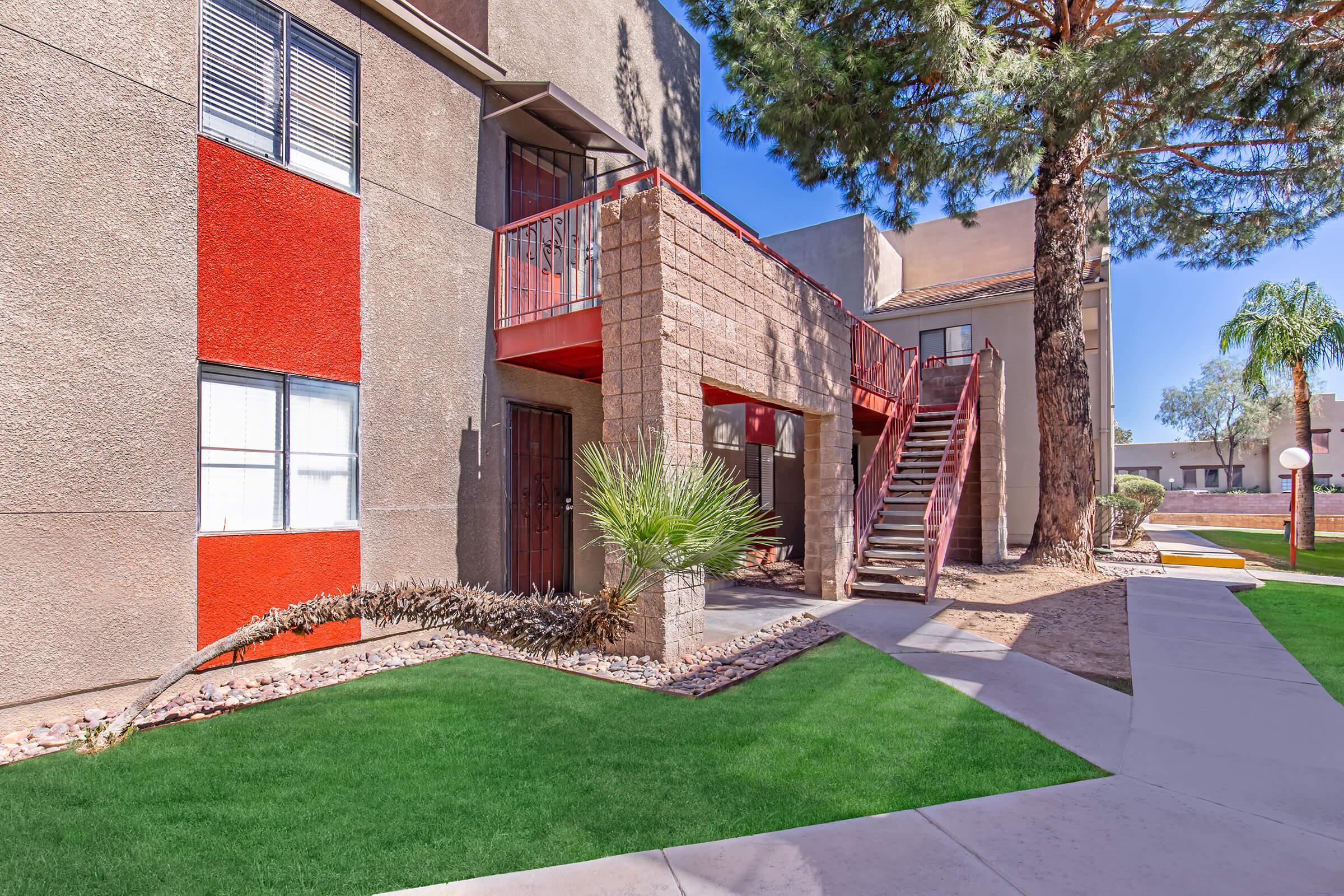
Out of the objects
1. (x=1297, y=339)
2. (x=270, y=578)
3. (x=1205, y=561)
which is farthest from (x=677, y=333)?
(x=1297, y=339)

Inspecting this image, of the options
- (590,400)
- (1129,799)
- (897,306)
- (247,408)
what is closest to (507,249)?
(590,400)

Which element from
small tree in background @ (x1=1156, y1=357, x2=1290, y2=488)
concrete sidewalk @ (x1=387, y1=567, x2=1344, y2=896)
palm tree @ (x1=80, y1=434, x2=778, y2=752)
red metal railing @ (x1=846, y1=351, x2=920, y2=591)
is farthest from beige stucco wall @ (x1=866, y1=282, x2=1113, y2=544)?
small tree in background @ (x1=1156, y1=357, x2=1290, y2=488)

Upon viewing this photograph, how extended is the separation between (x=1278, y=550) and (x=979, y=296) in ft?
31.7

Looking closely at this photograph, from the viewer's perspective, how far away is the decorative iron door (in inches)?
323

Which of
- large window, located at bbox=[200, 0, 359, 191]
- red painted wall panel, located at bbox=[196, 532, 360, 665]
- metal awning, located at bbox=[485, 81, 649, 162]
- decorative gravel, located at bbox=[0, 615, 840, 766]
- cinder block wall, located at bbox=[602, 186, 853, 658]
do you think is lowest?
decorative gravel, located at bbox=[0, 615, 840, 766]

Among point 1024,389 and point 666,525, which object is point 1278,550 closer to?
point 1024,389

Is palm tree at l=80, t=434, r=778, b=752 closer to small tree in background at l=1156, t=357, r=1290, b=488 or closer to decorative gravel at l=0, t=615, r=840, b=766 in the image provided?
decorative gravel at l=0, t=615, r=840, b=766

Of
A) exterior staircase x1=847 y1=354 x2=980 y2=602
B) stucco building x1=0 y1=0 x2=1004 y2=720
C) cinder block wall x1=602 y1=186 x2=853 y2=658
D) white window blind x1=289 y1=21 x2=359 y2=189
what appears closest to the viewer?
stucco building x1=0 y1=0 x2=1004 y2=720

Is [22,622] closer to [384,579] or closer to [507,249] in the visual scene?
[384,579]

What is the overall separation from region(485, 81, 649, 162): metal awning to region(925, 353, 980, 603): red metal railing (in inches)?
261

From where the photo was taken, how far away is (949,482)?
11336 millimetres

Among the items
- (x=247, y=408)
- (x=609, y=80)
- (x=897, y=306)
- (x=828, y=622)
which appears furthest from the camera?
(x=897, y=306)

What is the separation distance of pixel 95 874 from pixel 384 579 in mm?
4034

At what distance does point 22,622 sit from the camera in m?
4.48
